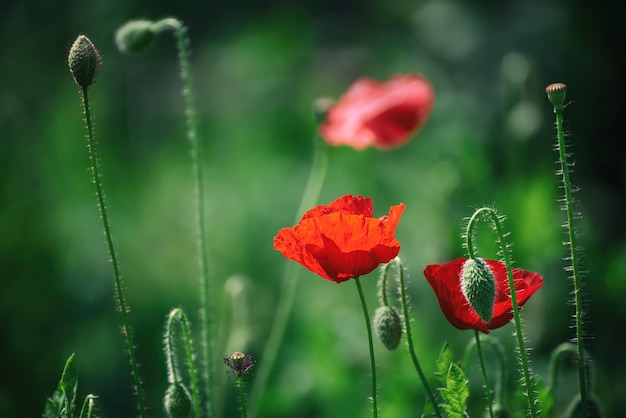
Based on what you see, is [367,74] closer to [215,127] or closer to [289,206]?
[215,127]

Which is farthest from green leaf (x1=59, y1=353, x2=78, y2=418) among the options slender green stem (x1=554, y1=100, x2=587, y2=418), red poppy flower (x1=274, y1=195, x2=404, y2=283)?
slender green stem (x1=554, y1=100, x2=587, y2=418)

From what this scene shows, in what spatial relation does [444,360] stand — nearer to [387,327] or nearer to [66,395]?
[387,327]

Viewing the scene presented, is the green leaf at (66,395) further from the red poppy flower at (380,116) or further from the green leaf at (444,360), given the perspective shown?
the red poppy flower at (380,116)

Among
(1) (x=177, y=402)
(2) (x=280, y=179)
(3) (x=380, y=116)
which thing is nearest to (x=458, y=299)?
(1) (x=177, y=402)

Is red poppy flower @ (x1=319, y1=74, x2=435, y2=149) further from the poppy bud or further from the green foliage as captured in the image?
the green foliage

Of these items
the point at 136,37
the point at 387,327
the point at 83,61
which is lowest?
the point at 387,327

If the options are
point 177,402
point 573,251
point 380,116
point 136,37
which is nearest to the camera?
point 573,251
